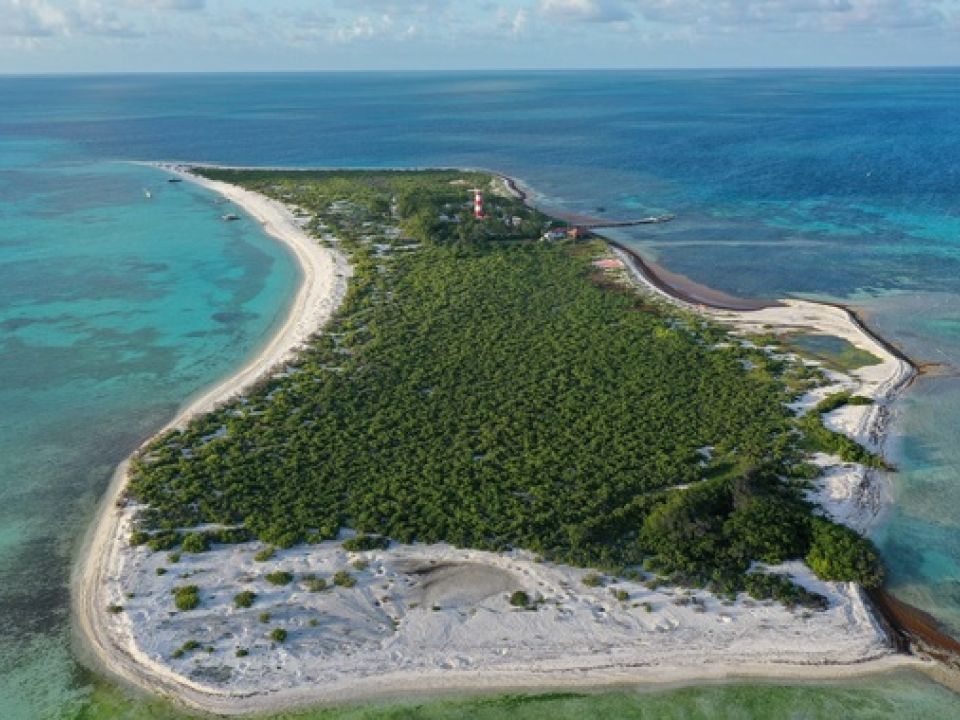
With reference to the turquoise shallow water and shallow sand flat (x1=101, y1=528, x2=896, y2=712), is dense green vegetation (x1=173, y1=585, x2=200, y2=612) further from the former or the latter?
the turquoise shallow water

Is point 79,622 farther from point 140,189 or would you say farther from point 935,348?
point 140,189

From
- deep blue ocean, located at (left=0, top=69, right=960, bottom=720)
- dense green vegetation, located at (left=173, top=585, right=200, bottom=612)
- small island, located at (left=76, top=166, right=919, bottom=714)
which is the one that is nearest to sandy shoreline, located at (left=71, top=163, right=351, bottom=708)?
small island, located at (left=76, top=166, right=919, bottom=714)

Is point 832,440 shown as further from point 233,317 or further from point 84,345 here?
point 84,345

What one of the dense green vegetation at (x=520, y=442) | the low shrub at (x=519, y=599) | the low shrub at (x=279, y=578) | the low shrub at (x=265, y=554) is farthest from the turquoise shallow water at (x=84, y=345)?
the low shrub at (x=519, y=599)

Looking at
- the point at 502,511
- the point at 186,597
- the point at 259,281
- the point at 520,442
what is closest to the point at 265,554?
the point at 186,597

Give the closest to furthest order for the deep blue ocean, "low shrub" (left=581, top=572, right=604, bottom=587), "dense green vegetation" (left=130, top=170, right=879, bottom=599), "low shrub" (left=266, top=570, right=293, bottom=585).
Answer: "low shrub" (left=581, top=572, right=604, bottom=587) < "low shrub" (left=266, top=570, right=293, bottom=585) < the deep blue ocean < "dense green vegetation" (left=130, top=170, right=879, bottom=599)

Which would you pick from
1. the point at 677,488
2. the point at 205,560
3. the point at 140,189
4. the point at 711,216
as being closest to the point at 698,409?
the point at 677,488

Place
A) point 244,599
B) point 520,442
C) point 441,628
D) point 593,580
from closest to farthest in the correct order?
point 441,628
point 244,599
point 593,580
point 520,442
